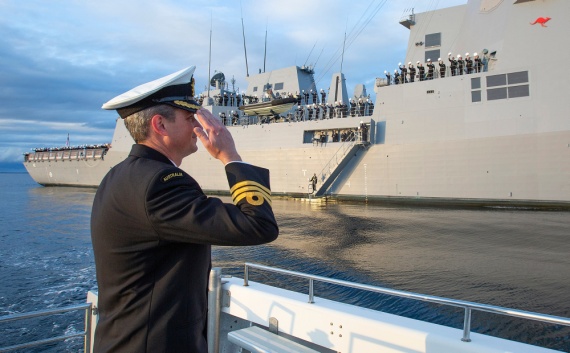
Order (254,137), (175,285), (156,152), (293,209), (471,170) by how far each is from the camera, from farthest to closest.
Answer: (254,137) < (293,209) < (471,170) < (156,152) < (175,285)

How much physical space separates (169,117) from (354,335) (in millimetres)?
1678

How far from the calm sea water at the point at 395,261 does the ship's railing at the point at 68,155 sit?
18705 mm

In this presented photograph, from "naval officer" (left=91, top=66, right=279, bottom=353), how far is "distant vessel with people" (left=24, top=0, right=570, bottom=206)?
19.2m

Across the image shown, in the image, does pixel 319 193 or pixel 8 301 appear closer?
pixel 8 301

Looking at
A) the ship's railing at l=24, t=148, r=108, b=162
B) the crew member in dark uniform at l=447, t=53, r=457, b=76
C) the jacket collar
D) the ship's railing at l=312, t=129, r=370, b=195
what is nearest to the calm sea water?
the ship's railing at l=312, t=129, r=370, b=195

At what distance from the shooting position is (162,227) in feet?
4.03

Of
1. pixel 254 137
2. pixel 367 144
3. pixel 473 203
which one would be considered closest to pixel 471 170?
pixel 473 203

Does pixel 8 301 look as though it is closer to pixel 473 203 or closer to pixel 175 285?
pixel 175 285

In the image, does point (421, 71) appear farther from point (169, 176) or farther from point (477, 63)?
point (169, 176)

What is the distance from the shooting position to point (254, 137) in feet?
85.0

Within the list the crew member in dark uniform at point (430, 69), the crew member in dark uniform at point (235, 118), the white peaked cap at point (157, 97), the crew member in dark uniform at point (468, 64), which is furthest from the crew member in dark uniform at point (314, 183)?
the white peaked cap at point (157, 97)

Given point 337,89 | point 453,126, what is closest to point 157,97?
point 453,126

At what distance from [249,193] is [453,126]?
19689 millimetres

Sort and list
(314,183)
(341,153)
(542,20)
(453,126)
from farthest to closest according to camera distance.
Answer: (314,183)
(341,153)
(453,126)
(542,20)
